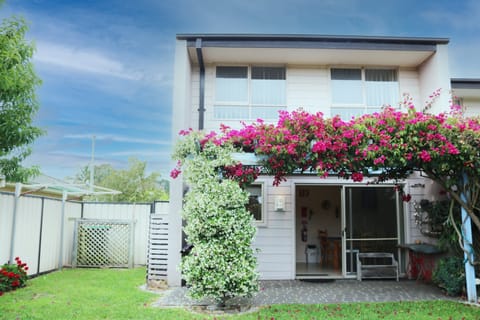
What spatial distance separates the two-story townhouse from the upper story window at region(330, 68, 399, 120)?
27 millimetres

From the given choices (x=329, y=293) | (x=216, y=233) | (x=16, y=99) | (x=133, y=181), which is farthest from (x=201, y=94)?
(x=133, y=181)

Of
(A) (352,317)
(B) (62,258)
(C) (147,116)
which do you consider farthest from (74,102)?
(A) (352,317)

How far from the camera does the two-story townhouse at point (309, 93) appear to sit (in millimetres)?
9219

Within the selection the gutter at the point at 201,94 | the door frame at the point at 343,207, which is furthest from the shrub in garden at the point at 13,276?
the door frame at the point at 343,207

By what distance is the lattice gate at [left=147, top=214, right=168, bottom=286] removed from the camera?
8.48 meters

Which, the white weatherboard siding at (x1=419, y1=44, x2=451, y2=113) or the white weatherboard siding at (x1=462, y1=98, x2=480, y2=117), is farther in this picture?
the white weatherboard siding at (x1=462, y1=98, x2=480, y2=117)

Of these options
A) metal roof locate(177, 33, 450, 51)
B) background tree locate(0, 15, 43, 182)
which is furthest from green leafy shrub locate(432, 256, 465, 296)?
background tree locate(0, 15, 43, 182)

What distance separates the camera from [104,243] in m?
11.3

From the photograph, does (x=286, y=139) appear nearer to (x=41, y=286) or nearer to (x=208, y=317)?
(x=208, y=317)

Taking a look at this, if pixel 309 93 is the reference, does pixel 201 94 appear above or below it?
below

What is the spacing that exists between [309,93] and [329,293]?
16.4 feet

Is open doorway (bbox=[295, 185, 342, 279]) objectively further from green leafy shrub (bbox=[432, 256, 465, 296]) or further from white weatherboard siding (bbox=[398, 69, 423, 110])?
green leafy shrub (bbox=[432, 256, 465, 296])

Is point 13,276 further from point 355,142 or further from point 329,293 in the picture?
point 355,142

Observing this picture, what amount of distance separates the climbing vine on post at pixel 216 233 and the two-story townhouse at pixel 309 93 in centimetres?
223
